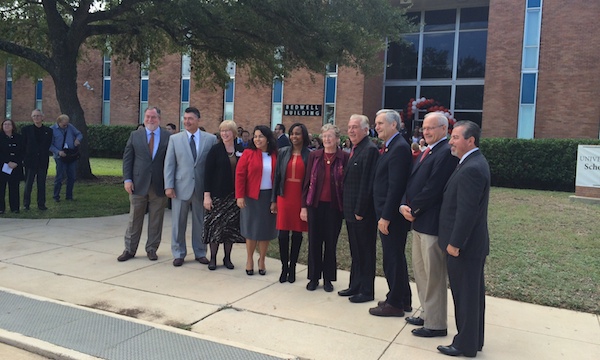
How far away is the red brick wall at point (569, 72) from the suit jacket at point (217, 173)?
61.6 feet

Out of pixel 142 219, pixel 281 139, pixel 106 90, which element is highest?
pixel 106 90

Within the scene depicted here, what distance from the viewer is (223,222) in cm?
680

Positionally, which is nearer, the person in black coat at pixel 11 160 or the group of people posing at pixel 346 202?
the group of people posing at pixel 346 202

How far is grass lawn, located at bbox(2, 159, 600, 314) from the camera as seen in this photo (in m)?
6.18

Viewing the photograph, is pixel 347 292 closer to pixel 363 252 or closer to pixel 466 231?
pixel 363 252

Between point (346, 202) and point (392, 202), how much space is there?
2.37 feet

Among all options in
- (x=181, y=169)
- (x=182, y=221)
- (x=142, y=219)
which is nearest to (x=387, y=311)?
(x=182, y=221)

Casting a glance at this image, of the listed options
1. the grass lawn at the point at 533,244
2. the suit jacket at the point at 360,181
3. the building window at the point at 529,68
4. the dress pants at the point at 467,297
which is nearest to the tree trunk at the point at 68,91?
the grass lawn at the point at 533,244

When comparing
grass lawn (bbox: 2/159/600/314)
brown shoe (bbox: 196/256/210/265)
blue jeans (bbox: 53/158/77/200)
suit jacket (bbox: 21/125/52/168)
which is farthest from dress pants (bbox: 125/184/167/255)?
blue jeans (bbox: 53/158/77/200)

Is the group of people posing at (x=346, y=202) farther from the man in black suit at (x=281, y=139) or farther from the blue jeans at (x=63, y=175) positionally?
the blue jeans at (x=63, y=175)

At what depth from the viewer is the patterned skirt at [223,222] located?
267 inches

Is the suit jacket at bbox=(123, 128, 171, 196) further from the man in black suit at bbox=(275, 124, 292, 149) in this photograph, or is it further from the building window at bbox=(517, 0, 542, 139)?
the building window at bbox=(517, 0, 542, 139)

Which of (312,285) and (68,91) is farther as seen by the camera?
(68,91)

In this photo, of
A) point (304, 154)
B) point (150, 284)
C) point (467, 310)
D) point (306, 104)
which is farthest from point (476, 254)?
point (306, 104)
